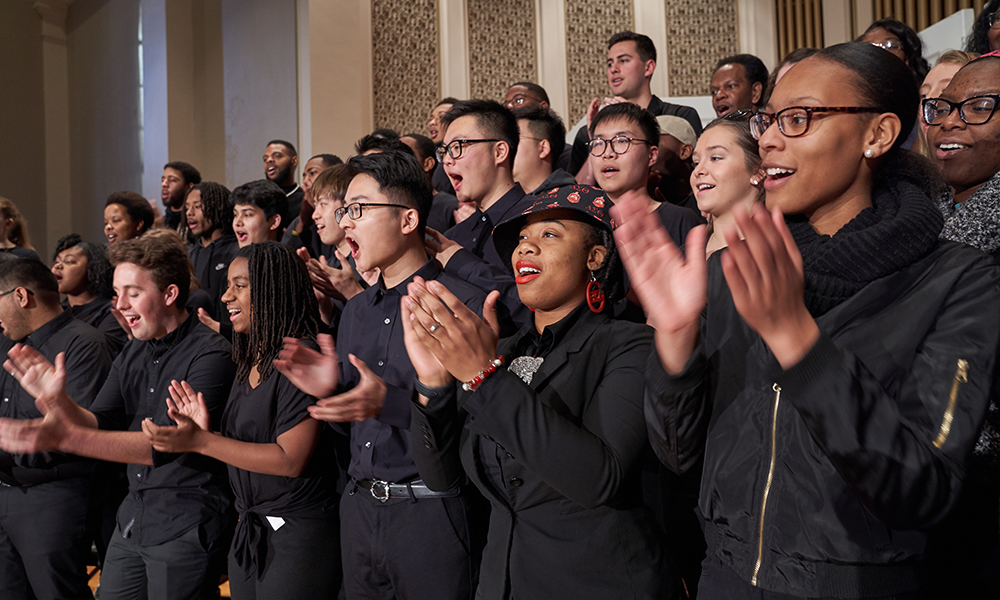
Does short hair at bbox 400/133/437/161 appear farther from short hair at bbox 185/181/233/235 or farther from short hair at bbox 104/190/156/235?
short hair at bbox 104/190/156/235

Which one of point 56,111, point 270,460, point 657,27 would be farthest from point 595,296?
point 56,111

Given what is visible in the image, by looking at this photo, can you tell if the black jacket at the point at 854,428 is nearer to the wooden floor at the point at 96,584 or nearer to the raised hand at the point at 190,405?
the raised hand at the point at 190,405

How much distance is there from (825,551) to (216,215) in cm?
441

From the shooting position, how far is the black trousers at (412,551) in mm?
2051

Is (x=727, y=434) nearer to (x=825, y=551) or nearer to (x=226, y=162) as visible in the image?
(x=825, y=551)

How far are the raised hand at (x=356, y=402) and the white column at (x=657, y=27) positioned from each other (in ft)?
23.5

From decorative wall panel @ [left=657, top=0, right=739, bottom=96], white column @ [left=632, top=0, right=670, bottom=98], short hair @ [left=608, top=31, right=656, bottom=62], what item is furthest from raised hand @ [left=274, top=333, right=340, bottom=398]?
decorative wall panel @ [left=657, top=0, right=739, bottom=96]

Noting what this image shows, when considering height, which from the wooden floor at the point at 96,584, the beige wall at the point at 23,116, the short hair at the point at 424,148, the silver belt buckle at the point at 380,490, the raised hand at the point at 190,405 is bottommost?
the wooden floor at the point at 96,584

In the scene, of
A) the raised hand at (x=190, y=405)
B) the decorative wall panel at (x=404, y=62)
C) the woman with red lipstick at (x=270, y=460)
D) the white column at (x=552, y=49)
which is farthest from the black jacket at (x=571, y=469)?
the white column at (x=552, y=49)

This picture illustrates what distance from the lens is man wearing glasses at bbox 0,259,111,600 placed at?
3.12 meters

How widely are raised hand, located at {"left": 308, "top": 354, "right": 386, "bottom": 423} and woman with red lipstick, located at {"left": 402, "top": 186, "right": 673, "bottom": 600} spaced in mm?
157

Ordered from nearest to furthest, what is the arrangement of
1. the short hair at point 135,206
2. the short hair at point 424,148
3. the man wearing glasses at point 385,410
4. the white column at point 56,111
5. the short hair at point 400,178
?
the man wearing glasses at point 385,410 < the short hair at point 400,178 < the short hair at point 424,148 < the short hair at point 135,206 < the white column at point 56,111

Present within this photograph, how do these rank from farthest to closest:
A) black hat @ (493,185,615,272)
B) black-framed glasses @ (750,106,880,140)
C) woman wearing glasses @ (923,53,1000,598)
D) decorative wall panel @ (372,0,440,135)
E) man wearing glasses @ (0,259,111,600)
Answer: decorative wall panel @ (372,0,440,135)
man wearing glasses @ (0,259,111,600)
black hat @ (493,185,615,272)
woman wearing glasses @ (923,53,1000,598)
black-framed glasses @ (750,106,880,140)

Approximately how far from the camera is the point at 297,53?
285 inches
